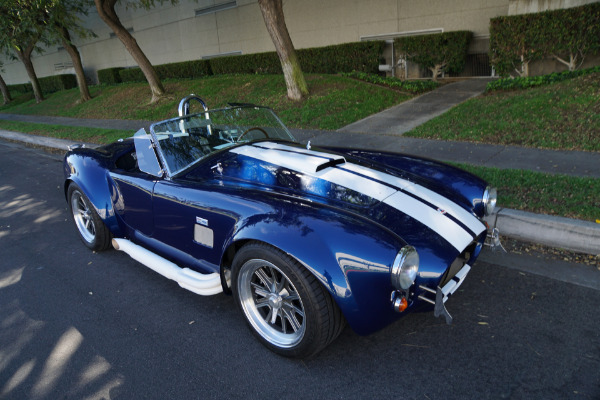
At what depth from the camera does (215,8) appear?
63.5 ft

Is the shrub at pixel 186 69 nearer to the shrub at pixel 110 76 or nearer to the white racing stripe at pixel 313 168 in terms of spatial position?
the shrub at pixel 110 76

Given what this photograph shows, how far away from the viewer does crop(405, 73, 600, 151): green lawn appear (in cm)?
597

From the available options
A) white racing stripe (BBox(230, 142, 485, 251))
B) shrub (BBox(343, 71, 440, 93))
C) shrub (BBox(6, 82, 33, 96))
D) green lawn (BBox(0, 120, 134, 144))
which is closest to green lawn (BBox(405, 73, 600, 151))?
shrub (BBox(343, 71, 440, 93))

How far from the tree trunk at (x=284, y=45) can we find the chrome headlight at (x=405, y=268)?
28.3ft

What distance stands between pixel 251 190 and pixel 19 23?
1428 cm

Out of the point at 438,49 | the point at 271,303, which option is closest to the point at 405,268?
the point at 271,303

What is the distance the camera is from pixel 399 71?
13.6m

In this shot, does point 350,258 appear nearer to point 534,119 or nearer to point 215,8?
point 534,119

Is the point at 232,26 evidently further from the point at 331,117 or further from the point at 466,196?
the point at 466,196

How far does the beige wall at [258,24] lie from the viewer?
12.5 meters

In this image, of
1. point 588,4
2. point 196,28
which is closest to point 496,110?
point 588,4

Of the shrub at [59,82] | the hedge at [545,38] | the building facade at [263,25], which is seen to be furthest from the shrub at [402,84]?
the shrub at [59,82]

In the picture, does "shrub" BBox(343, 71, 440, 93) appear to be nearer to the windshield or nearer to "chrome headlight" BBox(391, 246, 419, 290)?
the windshield

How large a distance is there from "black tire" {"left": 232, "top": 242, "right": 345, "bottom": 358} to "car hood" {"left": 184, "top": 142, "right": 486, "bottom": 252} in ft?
1.85
